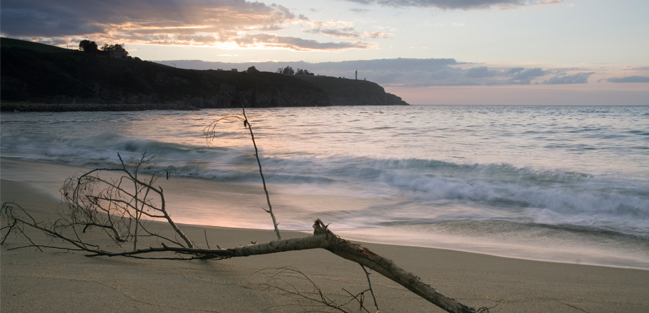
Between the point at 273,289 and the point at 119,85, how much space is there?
85843 millimetres

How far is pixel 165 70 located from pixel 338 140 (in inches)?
3310

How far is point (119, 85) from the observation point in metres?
75.9

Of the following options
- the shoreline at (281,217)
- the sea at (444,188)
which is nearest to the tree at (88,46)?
the sea at (444,188)

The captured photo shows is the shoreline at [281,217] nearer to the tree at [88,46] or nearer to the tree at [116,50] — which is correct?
the tree at [88,46]

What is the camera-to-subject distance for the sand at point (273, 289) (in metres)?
1.91

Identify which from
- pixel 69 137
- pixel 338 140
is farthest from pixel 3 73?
pixel 338 140

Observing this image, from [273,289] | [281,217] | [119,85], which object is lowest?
[281,217]

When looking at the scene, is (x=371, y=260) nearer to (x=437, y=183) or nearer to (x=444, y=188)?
(x=444, y=188)

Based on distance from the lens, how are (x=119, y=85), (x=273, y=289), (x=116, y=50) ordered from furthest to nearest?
(x=116, y=50), (x=119, y=85), (x=273, y=289)

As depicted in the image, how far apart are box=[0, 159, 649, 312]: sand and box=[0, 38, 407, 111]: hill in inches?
1520

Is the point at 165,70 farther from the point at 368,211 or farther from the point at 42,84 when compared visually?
the point at 368,211

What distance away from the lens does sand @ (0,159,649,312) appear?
6.25ft

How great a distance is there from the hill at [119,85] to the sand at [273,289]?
127ft

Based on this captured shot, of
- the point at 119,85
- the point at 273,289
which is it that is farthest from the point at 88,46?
the point at 273,289
